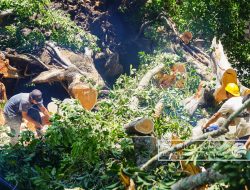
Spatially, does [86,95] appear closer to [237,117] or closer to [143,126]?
[143,126]

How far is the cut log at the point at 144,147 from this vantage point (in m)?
4.82

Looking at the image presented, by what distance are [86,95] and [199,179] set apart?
3.92 m

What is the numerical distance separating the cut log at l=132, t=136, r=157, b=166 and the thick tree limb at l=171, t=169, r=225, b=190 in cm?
68

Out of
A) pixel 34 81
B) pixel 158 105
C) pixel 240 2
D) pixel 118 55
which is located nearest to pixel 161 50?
pixel 118 55

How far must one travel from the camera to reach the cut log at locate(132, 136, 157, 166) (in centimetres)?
482

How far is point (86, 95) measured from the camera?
7.61m

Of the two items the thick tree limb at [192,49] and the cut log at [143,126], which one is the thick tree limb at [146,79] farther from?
the thick tree limb at [192,49]

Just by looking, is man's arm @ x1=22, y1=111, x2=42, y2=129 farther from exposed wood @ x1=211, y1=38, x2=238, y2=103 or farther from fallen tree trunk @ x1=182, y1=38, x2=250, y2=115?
exposed wood @ x1=211, y1=38, x2=238, y2=103

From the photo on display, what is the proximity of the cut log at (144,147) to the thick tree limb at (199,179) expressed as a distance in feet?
2.22

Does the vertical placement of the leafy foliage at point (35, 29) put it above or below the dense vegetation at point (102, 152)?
above

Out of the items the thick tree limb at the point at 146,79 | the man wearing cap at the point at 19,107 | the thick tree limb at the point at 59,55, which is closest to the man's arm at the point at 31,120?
the man wearing cap at the point at 19,107

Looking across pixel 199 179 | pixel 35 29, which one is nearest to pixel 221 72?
pixel 35 29

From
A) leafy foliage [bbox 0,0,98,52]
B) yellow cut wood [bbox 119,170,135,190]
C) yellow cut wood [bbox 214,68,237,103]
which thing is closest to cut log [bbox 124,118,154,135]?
yellow cut wood [bbox 119,170,135,190]

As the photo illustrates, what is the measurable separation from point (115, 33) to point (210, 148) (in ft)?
26.0
